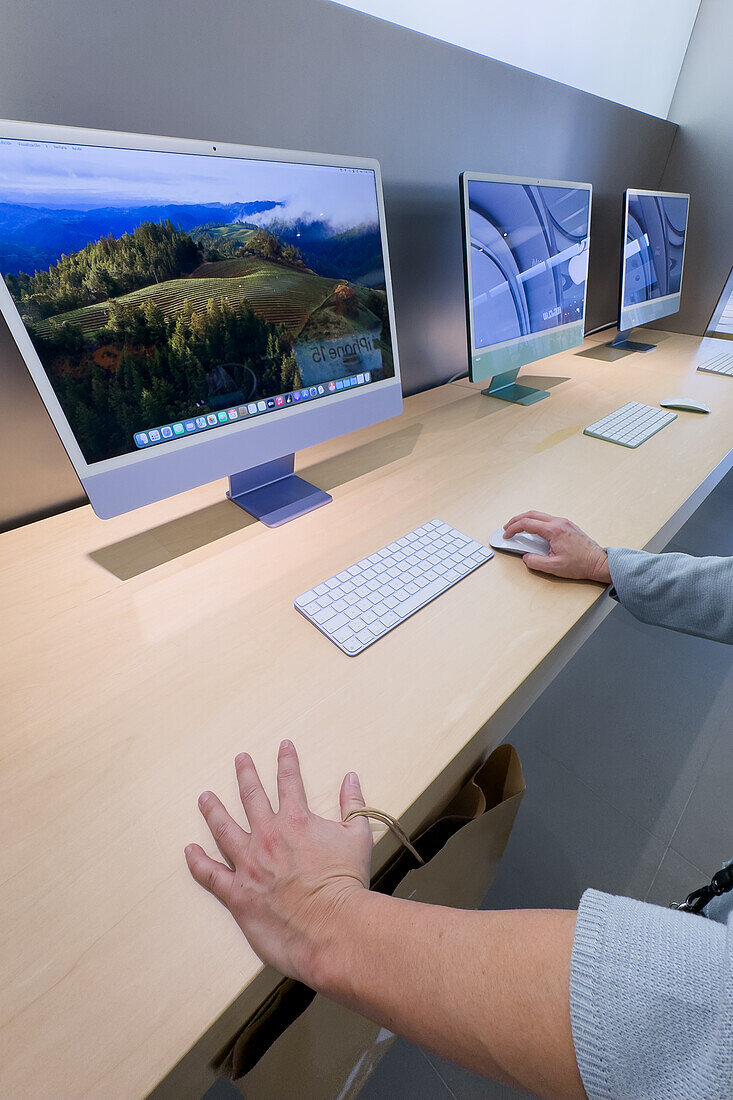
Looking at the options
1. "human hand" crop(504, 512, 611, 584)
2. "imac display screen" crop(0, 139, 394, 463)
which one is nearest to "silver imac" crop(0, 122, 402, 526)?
"imac display screen" crop(0, 139, 394, 463)

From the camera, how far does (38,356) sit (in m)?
0.55

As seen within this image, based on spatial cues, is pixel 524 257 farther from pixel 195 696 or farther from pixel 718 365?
pixel 195 696

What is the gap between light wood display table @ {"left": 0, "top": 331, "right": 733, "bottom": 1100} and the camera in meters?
0.36

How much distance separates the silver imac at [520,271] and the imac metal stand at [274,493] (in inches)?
20.3

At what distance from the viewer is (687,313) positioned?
85.4 inches

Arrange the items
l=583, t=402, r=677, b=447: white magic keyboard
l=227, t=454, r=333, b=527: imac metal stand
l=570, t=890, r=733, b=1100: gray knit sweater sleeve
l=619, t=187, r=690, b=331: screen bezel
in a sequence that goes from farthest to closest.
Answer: l=619, t=187, r=690, b=331: screen bezel, l=583, t=402, r=677, b=447: white magic keyboard, l=227, t=454, r=333, b=527: imac metal stand, l=570, t=890, r=733, b=1100: gray knit sweater sleeve

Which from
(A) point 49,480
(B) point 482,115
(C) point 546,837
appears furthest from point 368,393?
(C) point 546,837

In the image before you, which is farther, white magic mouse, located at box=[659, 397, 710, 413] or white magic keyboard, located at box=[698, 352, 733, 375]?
white magic keyboard, located at box=[698, 352, 733, 375]

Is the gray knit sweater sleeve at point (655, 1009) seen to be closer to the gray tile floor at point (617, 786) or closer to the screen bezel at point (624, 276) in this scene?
the gray tile floor at point (617, 786)

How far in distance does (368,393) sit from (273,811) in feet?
2.28

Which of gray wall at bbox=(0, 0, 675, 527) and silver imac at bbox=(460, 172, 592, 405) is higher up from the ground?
gray wall at bbox=(0, 0, 675, 527)

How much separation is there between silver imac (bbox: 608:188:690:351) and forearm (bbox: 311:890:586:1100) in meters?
1.82

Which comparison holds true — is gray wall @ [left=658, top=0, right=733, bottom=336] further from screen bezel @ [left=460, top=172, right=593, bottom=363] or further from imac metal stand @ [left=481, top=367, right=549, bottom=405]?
imac metal stand @ [left=481, top=367, right=549, bottom=405]

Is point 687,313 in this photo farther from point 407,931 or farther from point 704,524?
point 407,931
